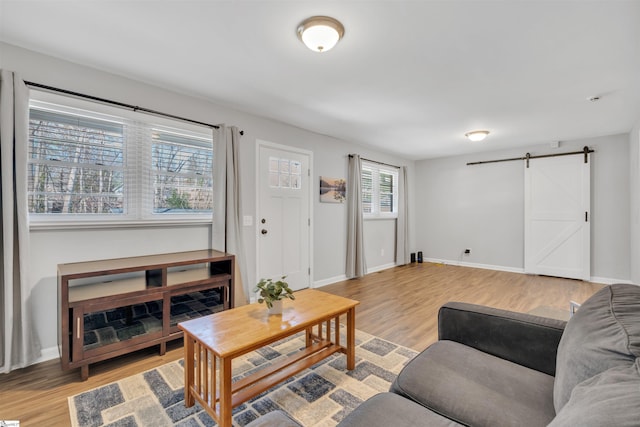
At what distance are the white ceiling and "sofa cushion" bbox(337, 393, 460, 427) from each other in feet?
6.91

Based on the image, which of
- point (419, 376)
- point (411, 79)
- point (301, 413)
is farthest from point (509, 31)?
point (301, 413)

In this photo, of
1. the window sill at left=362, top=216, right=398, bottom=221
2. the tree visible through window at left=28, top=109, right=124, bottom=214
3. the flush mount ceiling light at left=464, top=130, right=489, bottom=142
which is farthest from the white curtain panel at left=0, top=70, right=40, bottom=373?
the flush mount ceiling light at left=464, top=130, right=489, bottom=142

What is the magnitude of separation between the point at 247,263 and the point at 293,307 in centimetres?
166

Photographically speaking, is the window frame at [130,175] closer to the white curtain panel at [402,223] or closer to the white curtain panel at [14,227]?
the white curtain panel at [14,227]

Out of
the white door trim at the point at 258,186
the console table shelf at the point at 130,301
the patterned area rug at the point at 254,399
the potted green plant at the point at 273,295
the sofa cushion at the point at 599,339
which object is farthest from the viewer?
the white door trim at the point at 258,186

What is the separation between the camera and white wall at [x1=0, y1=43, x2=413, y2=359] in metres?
2.26

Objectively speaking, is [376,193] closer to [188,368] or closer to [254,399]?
[254,399]

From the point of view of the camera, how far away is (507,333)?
1480 millimetres

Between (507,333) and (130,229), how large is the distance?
3053 mm

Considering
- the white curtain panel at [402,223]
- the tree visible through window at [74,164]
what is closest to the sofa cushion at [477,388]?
the tree visible through window at [74,164]

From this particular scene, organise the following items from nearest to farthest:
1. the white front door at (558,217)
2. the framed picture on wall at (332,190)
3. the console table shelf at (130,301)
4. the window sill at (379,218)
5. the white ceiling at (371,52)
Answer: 1. the white ceiling at (371,52)
2. the console table shelf at (130,301)
3. the framed picture on wall at (332,190)
4. the white front door at (558,217)
5. the window sill at (379,218)

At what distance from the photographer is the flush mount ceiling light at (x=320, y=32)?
1.86m

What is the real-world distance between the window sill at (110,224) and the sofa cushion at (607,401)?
3088mm

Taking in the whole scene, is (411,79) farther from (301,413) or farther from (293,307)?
(301,413)
